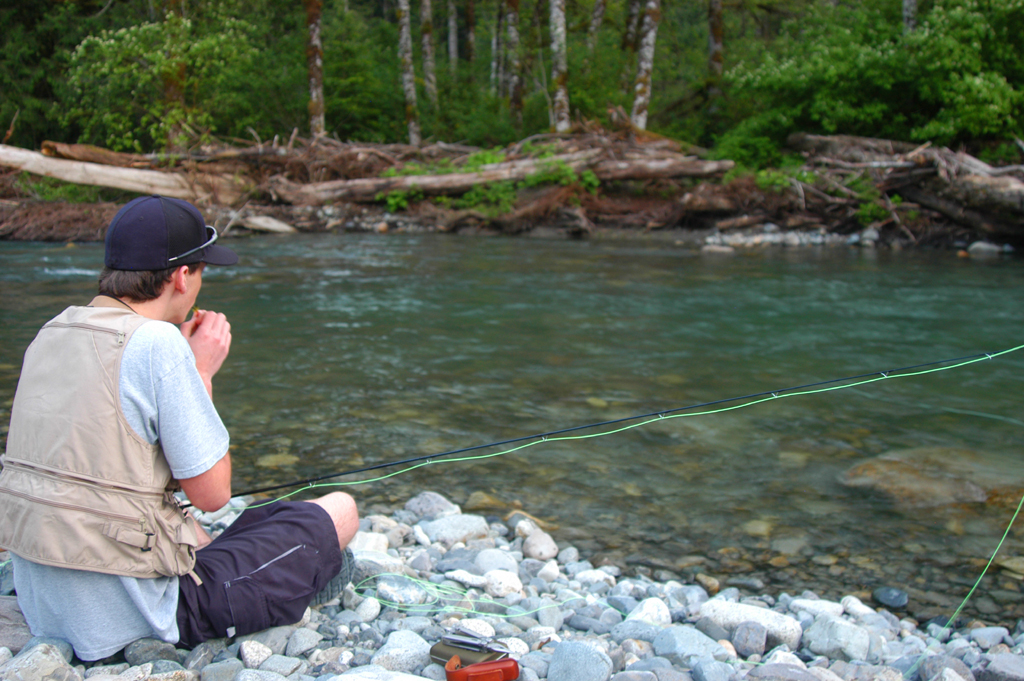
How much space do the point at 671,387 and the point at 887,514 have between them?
94.3 inches

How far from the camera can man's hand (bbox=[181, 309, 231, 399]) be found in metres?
2.70

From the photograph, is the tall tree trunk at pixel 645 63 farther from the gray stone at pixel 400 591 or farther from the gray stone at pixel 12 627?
the gray stone at pixel 12 627

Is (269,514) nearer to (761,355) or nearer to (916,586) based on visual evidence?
(916,586)

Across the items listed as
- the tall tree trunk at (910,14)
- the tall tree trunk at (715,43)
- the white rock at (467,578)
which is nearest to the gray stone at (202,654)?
the white rock at (467,578)

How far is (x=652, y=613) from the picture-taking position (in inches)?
130

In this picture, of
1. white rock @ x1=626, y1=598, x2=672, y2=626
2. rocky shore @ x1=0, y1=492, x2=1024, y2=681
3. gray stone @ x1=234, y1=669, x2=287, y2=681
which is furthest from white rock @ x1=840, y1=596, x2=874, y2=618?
gray stone @ x1=234, y1=669, x2=287, y2=681

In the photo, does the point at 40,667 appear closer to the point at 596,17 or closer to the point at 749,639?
the point at 749,639

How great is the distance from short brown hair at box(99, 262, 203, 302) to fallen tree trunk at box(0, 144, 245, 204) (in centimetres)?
1379

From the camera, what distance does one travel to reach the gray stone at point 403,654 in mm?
2568

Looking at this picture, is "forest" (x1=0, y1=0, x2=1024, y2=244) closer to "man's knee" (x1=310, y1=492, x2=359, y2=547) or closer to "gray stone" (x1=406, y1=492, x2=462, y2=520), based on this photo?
"gray stone" (x1=406, y1=492, x2=462, y2=520)

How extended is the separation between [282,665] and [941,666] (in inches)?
90.3

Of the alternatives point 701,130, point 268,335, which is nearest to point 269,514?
point 268,335

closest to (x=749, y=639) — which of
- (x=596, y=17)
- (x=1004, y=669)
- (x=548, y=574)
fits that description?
(x=1004, y=669)

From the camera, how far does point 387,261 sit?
13.5 m
